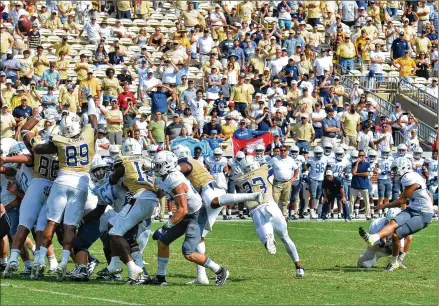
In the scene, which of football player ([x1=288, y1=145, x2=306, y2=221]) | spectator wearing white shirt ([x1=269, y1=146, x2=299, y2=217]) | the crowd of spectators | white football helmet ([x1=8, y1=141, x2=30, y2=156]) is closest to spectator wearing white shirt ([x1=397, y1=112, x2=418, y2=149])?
the crowd of spectators

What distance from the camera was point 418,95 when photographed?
92.5 ft

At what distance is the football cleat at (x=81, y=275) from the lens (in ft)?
41.7

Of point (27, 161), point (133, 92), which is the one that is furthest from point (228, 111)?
point (27, 161)

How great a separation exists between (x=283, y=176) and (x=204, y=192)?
9149 millimetres

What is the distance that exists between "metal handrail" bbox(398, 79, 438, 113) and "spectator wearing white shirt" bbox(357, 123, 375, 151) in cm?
316

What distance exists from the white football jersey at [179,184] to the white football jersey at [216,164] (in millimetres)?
9979

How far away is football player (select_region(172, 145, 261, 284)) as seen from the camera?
41.4 ft

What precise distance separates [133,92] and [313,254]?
9281 millimetres

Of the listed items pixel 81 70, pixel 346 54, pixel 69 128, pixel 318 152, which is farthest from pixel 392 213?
pixel 346 54

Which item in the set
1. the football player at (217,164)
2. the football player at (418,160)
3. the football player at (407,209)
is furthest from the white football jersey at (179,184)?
the football player at (418,160)

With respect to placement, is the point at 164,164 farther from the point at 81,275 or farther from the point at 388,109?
the point at 388,109

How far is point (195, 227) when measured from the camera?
12477 millimetres

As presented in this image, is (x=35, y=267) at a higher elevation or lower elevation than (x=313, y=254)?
higher

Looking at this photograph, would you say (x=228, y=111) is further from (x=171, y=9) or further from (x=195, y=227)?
(x=195, y=227)
